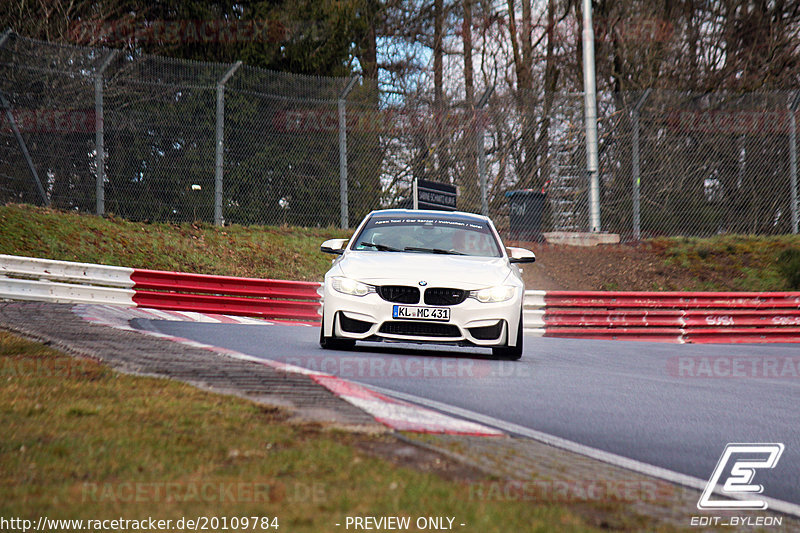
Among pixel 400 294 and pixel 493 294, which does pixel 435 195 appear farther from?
pixel 400 294

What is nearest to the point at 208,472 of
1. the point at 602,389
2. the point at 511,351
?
the point at 602,389

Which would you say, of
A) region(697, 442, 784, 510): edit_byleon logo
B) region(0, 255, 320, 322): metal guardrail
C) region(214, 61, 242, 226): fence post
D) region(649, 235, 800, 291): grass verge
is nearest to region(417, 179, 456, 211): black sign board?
region(0, 255, 320, 322): metal guardrail

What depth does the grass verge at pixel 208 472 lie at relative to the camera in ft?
11.3

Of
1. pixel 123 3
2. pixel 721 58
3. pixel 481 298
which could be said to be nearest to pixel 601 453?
pixel 481 298

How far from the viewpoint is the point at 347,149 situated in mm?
20609

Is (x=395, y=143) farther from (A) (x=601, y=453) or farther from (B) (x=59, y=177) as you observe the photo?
(A) (x=601, y=453)

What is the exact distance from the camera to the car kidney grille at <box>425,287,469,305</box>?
8820 millimetres

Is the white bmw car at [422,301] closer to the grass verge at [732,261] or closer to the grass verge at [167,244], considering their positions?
the grass verge at [167,244]

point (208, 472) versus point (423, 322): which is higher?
point (423, 322)

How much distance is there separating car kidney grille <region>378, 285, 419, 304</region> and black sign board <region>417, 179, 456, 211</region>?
324 inches

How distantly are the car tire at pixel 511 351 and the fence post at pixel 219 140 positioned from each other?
1118cm

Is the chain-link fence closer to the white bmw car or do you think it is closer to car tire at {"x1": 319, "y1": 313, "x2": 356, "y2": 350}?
car tire at {"x1": 319, "y1": 313, "x2": 356, "y2": 350}

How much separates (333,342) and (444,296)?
1292 mm

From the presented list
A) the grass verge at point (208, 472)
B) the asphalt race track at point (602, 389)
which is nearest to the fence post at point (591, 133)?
the asphalt race track at point (602, 389)
